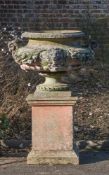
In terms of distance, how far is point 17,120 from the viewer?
907 cm

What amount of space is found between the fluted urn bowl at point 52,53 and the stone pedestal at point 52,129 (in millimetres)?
294

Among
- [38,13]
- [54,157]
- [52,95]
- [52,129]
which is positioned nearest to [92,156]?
[54,157]

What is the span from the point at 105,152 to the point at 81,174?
39.4 inches

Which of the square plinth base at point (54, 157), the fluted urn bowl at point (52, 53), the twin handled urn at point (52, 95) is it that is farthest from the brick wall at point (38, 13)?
the square plinth base at point (54, 157)

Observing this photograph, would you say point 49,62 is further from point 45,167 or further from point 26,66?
point 45,167

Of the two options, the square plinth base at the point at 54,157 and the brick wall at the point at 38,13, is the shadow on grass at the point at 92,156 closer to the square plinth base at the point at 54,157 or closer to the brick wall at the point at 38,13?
the square plinth base at the point at 54,157

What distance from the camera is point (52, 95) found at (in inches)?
293

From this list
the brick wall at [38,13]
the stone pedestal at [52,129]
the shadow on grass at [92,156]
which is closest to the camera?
the stone pedestal at [52,129]

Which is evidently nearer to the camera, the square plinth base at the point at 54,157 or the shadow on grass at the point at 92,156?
the square plinth base at the point at 54,157

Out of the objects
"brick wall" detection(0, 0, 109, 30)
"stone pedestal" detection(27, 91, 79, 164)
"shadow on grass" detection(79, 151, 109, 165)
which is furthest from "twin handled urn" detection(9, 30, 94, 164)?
"brick wall" detection(0, 0, 109, 30)

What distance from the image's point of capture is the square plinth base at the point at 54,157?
7492mm

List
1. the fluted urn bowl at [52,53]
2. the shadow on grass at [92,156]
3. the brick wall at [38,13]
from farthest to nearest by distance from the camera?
the brick wall at [38,13] → the shadow on grass at [92,156] → the fluted urn bowl at [52,53]

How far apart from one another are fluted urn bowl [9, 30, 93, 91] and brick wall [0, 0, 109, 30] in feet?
18.1

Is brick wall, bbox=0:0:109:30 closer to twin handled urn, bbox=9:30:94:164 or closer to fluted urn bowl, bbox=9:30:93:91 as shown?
twin handled urn, bbox=9:30:94:164
